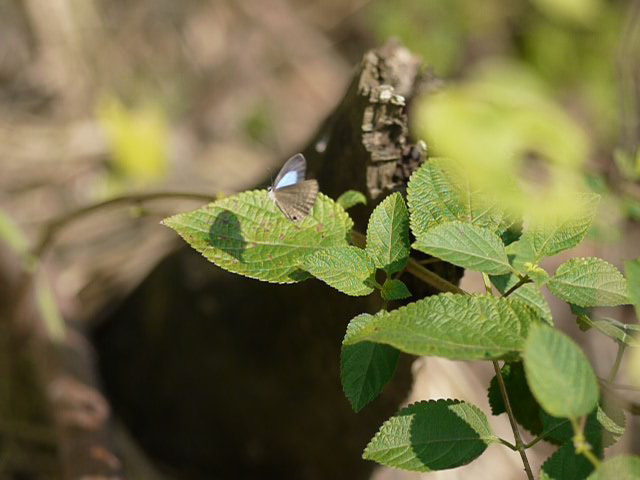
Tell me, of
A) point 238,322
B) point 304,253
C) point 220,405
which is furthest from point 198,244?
point 220,405

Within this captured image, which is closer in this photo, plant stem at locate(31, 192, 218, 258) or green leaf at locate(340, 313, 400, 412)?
green leaf at locate(340, 313, 400, 412)

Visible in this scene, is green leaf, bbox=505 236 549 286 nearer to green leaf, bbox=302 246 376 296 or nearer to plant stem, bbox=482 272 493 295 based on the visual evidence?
plant stem, bbox=482 272 493 295

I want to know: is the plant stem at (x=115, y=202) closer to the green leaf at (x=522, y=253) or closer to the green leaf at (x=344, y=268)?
the green leaf at (x=344, y=268)

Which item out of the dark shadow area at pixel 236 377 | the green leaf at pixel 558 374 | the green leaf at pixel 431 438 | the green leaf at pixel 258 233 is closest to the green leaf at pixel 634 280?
the green leaf at pixel 558 374

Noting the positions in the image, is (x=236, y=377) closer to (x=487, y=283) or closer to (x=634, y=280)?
(x=487, y=283)

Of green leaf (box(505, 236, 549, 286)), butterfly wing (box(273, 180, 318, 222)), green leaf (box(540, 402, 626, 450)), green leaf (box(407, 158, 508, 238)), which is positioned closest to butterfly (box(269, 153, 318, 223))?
butterfly wing (box(273, 180, 318, 222))

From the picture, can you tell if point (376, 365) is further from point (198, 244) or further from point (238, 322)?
point (238, 322)
